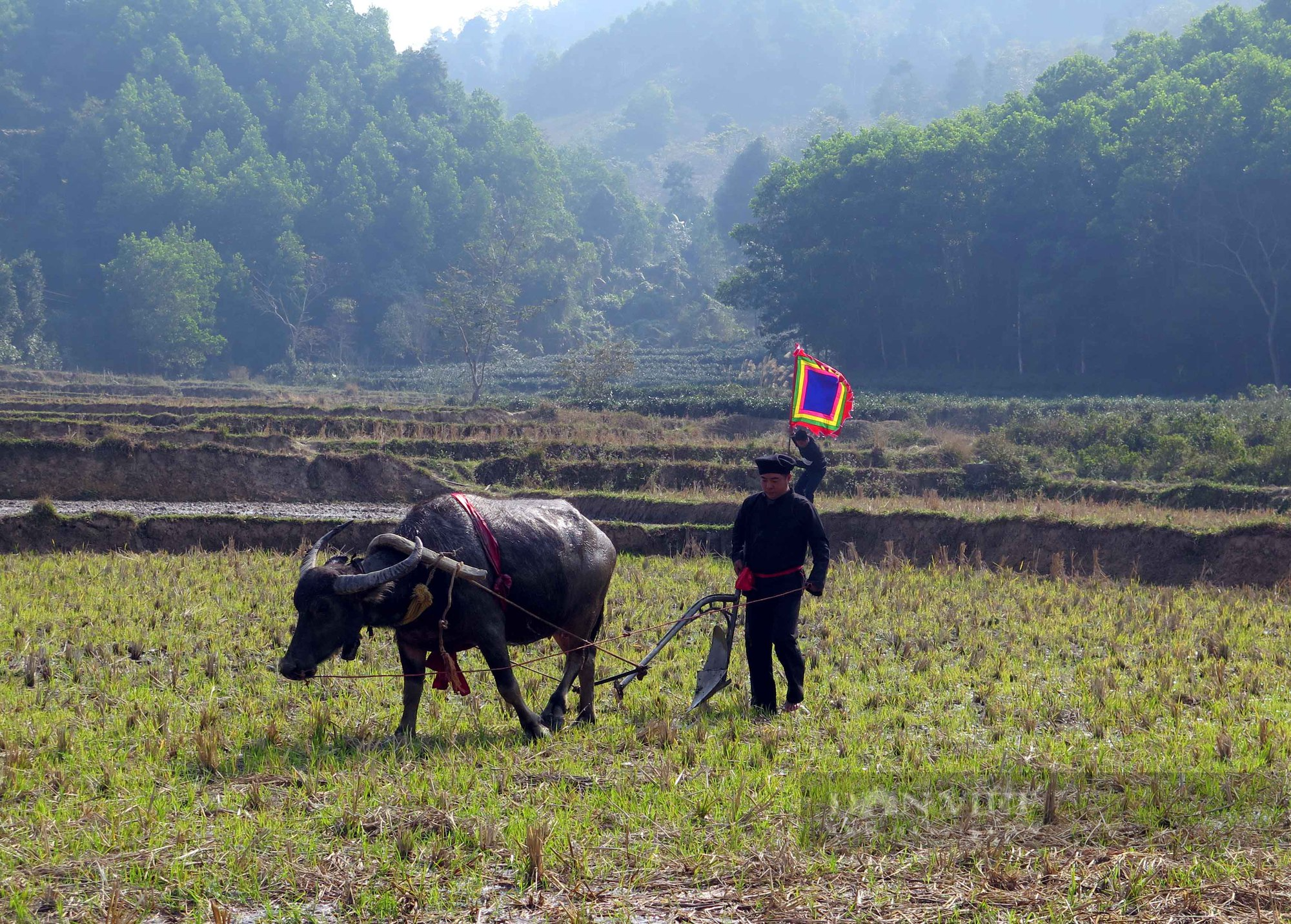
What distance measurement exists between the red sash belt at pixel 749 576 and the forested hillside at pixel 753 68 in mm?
138989

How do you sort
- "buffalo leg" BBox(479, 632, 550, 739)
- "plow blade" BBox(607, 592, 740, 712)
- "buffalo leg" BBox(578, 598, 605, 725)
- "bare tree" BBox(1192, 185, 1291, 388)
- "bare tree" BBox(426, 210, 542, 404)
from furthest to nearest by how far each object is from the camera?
1. "bare tree" BBox(426, 210, 542, 404)
2. "bare tree" BBox(1192, 185, 1291, 388)
3. "plow blade" BBox(607, 592, 740, 712)
4. "buffalo leg" BBox(578, 598, 605, 725)
5. "buffalo leg" BBox(479, 632, 550, 739)

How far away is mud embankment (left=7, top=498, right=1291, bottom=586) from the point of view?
15.0 metres

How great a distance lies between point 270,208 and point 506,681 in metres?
68.7

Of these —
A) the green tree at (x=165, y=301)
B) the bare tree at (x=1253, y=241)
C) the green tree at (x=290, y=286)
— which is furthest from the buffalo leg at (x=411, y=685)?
the green tree at (x=290, y=286)

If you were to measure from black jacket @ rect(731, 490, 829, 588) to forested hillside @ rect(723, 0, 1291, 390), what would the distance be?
36.3 meters

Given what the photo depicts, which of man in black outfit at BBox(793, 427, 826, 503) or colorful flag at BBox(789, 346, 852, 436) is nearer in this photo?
colorful flag at BBox(789, 346, 852, 436)

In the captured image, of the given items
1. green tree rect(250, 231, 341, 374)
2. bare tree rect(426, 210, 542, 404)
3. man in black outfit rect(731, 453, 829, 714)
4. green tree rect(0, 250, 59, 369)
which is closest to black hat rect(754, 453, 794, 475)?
man in black outfit rect(731, 453, 829, 714)

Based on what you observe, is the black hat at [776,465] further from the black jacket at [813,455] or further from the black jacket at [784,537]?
the black jacket at [813,455]

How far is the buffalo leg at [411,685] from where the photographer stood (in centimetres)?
683

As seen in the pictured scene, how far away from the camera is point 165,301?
196 feet

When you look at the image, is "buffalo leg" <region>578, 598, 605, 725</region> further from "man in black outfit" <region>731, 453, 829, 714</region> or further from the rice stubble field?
"man in black outfit" <region>731, 453, 829, 714</region>

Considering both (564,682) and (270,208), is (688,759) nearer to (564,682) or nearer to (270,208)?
(564,682)

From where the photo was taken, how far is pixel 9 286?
58.2 metres

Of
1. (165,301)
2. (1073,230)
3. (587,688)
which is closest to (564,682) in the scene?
(587,688)
